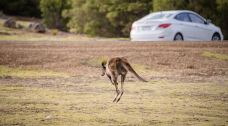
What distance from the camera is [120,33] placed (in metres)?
57.5

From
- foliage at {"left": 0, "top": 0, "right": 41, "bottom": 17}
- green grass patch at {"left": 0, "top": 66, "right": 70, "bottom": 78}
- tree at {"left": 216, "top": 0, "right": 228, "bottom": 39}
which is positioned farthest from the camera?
foliage at {"left": 0, "top": 0, "right": 41, "bottom": 17}

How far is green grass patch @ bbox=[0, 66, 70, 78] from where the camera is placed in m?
18.4

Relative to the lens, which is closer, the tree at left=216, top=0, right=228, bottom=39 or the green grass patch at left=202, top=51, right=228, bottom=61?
the green grass patch at left=202, top=51, right=228, bottom=61

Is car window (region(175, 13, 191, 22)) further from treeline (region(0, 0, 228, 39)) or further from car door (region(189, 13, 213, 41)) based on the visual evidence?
treeline (region(0, 0, 228, 39))

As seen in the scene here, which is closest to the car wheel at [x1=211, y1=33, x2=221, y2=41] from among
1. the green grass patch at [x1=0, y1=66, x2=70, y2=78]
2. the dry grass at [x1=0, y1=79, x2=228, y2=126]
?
the green grass patch at [x1=0, y1=66, x2=70, y2=78]

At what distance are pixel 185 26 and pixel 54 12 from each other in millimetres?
47818

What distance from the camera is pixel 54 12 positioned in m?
72.9

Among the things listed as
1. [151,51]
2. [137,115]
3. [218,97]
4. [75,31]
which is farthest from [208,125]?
[75,31]

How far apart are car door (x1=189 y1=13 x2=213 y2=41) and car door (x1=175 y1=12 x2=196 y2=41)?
0.74 ft

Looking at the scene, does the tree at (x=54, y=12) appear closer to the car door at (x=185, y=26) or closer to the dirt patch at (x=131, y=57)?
the car door at (x=185, y=26)

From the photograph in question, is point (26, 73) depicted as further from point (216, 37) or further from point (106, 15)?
point (106, 15)

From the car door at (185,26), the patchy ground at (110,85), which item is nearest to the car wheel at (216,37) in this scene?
the car door at (185,26)

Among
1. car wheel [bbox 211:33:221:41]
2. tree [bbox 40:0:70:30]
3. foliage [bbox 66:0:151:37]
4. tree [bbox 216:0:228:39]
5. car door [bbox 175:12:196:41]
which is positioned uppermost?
car door [bbox 175:12:196:41]

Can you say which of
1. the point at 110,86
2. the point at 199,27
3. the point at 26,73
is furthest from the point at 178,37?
the point at 110,86
